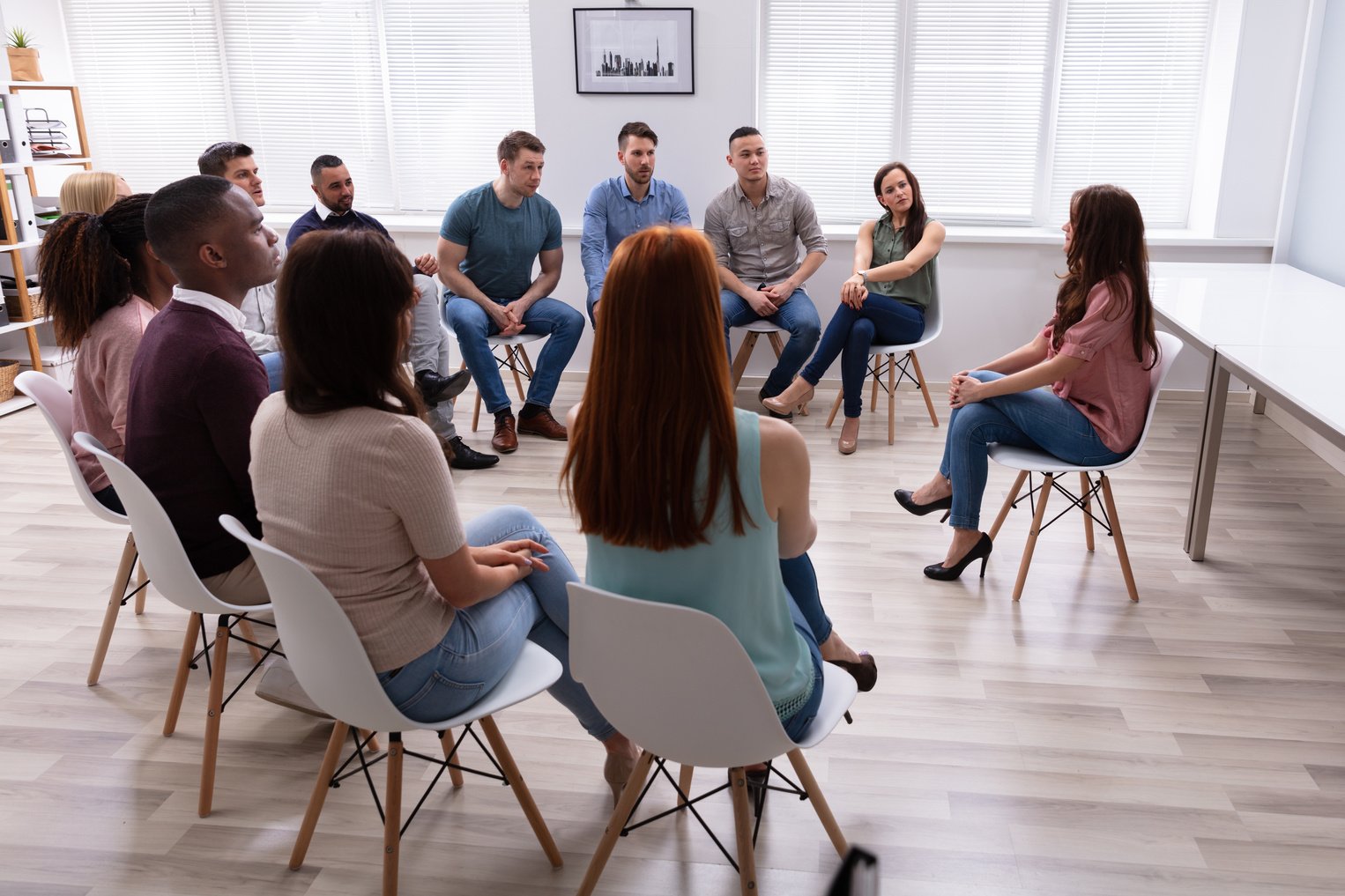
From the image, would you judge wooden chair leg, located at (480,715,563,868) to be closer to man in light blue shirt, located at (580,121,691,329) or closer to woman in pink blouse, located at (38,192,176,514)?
woman in pink blouse, located at (38,192,176,514)

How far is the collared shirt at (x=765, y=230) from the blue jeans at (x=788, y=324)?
224 millimetres

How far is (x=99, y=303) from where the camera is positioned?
8.64ft

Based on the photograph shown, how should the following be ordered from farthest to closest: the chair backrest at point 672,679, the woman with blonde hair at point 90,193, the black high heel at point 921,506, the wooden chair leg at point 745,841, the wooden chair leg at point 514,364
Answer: the wooden chair leg at point 514,364 → the woman with blonde hair at point 90,193 → the black high heel at point 921,506 → the wooden chair leg at point 745,841 → the chair backrest at point 672,679

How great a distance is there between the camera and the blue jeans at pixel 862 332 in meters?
4.56

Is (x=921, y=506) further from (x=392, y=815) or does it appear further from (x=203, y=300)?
(x=203, y=300)

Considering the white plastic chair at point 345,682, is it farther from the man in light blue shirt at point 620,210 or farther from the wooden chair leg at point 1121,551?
the man in light blue shirt at point 620,210

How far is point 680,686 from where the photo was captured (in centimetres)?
157

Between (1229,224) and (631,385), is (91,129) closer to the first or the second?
(631,385)

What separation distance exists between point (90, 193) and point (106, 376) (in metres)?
1.59

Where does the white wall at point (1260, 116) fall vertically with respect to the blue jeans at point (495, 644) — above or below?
above

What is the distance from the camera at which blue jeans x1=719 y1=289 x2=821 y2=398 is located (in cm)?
480

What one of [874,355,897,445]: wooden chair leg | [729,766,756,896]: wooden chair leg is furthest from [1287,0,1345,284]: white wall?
[729,766,756,896]: wooden chair leg

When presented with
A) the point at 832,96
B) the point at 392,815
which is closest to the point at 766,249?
the point at 832,96

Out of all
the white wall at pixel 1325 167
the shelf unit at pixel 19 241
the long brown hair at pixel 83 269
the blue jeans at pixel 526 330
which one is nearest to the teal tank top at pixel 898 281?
the blue jeans at pixel 526 330
